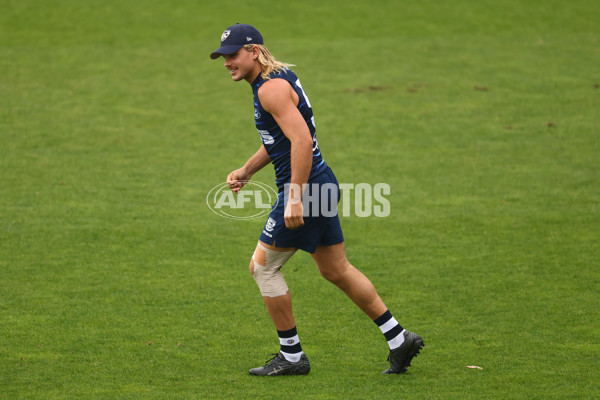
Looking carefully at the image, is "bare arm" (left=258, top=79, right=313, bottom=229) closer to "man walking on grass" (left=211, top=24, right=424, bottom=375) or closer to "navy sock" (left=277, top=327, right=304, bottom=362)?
"man walking on grass" (left=211, top=24, right=424, bottom=375)

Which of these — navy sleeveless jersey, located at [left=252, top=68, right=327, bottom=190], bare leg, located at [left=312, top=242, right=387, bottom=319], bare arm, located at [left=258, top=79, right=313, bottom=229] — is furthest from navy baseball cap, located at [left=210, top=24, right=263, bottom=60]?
bare leg, located at [left=312, top=242, right=387, bottom=319]

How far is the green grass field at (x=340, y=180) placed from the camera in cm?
446

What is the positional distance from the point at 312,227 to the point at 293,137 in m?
0.53

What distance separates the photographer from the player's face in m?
4.17

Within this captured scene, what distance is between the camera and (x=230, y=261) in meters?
6.43

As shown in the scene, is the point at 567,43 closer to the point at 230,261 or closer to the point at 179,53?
the point at 179,53

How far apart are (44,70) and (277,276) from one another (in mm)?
9903

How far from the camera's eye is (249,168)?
462 cm

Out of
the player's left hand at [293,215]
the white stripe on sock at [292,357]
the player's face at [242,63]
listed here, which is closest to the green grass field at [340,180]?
the white stripe on sock at [292,357]

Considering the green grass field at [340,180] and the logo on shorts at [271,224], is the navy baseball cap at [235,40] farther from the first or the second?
the green grass field at [340,180]

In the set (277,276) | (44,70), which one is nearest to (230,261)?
(277,276)

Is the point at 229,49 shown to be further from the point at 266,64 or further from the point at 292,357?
the point at 292,357

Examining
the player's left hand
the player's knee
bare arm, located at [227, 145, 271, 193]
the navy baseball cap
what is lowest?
the player's knee

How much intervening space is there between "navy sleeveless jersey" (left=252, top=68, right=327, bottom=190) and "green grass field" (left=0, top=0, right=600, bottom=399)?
115 cm
